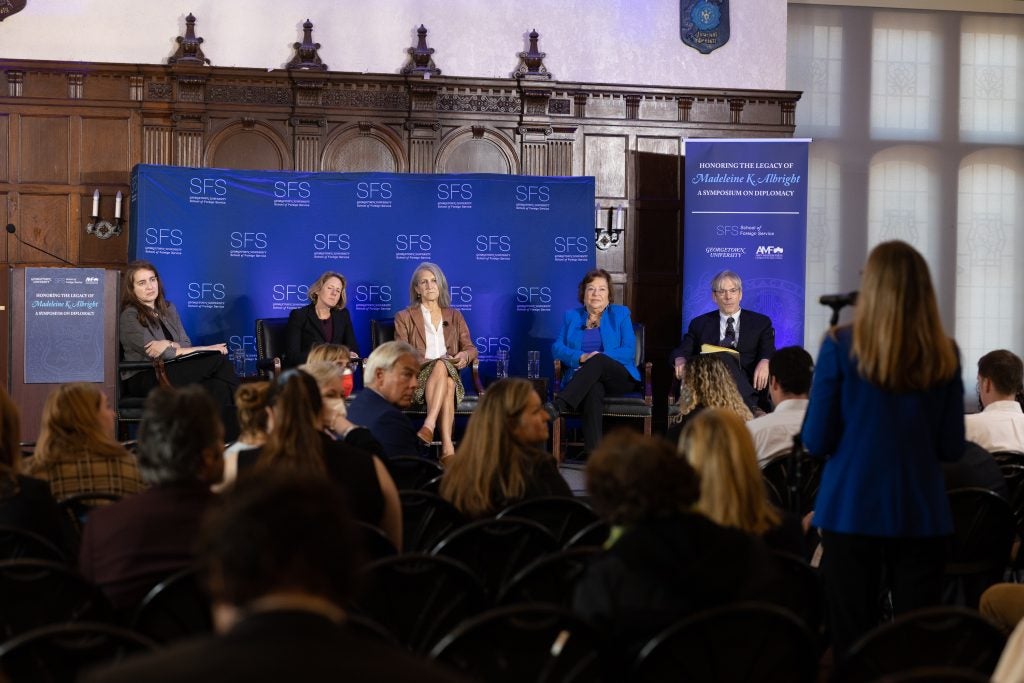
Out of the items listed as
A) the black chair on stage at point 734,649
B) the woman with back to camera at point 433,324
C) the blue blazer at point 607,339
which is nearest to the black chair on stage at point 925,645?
the black chair on stage at point 734,649

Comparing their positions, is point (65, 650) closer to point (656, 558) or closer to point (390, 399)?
point (656, 558)

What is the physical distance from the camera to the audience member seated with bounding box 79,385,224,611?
8.37 feet

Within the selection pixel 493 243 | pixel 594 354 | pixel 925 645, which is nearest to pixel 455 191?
pixel 493 243

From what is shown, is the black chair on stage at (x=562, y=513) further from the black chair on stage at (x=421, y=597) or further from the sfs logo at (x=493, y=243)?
the sfs logo at (x=493, y=243)

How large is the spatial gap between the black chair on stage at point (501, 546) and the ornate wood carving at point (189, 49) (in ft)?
23.6

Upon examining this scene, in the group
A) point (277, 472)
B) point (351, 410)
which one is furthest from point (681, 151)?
point (277, 472)

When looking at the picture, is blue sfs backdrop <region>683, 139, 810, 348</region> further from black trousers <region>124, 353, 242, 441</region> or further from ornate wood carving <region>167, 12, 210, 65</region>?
ornate wood carving <region>167, 12, 210, 65</region>

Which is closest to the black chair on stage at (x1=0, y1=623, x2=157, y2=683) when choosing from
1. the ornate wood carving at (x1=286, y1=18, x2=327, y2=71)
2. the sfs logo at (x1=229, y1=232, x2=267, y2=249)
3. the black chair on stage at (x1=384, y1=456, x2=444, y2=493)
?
the black chair on stage at (x1=384, y1=456, x2=444, y2=493)

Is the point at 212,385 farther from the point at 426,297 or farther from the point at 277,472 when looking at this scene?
the point at 277,472

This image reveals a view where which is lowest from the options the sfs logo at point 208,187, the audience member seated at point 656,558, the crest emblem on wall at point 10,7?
the audience member seated at point 656,558

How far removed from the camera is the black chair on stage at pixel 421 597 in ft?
8.13

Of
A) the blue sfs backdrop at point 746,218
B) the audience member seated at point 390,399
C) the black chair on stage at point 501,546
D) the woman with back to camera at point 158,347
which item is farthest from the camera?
the blue sfs backdrop at point 746,218

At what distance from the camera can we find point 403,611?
254 cm

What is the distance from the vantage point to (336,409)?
4426 millimetres
